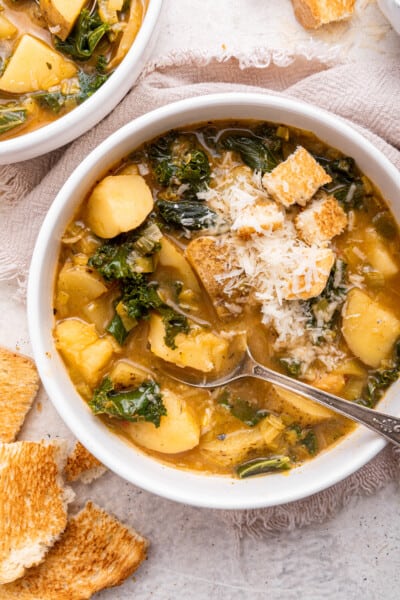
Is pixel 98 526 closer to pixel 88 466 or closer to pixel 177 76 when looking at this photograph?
pixel 88 466

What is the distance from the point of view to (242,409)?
3.03 m

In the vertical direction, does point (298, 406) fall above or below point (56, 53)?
below

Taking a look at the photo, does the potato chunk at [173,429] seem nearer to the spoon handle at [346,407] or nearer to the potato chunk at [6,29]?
the spoon handle at [346,407]

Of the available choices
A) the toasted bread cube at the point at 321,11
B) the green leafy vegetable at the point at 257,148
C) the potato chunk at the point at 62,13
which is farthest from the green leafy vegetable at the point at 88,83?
the toasted bread cube at the point at 321,11

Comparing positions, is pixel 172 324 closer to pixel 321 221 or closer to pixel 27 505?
pixel 321 221

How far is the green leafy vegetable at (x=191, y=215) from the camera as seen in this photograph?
291 centimetres

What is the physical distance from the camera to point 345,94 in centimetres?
332

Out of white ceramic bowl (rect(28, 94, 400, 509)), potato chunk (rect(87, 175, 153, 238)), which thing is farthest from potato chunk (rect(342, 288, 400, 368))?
potato chunk (rect(87, 175, 153, 238))

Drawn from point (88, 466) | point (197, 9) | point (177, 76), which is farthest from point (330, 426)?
point (197, 9)

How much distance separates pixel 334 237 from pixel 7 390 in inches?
66.0

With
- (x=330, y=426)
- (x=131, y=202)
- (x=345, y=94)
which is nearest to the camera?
(x=131, y=202)

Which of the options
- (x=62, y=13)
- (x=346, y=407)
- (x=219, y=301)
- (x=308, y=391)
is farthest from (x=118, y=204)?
(x=346, y=407)

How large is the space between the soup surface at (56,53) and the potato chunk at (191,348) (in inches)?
41.9

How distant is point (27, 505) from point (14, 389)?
0.55m
